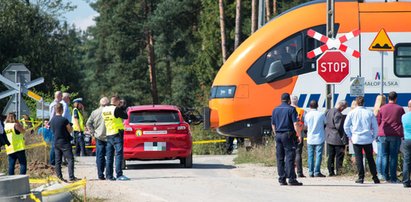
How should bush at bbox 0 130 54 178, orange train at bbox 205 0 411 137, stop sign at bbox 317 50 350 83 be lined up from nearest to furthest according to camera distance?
stop sign at bbox 317 50 350 83 → bush at bbox 0 130 54 178 → orange train at bbox 205 0 411 137

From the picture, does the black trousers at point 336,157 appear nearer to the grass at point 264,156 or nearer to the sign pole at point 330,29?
the grass at point 264,156

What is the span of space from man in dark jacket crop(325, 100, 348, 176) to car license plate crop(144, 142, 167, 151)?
13.3 feet

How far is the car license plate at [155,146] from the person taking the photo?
2403cm

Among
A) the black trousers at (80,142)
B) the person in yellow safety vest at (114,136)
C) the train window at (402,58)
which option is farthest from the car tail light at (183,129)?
the train window at (402,58)

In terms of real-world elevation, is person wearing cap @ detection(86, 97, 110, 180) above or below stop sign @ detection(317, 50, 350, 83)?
below

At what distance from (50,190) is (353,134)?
21.3 feet

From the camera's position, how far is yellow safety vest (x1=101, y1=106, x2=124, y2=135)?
20.9 meters

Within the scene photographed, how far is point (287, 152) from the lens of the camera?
62.8 feet

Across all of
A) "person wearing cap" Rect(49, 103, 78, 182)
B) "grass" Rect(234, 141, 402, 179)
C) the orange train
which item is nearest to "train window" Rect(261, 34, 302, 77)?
the orange train

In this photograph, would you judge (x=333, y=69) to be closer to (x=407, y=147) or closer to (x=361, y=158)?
(x=361, y=158)

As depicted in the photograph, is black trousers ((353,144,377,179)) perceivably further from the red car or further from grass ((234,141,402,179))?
the red car

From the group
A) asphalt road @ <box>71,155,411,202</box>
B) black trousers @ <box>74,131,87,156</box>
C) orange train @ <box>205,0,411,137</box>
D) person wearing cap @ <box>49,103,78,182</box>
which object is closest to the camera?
asphalt road @ <box>71,155,411,202</box>

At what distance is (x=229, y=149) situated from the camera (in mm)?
33094

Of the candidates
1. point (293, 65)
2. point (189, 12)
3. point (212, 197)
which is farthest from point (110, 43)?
point (212, 197)
